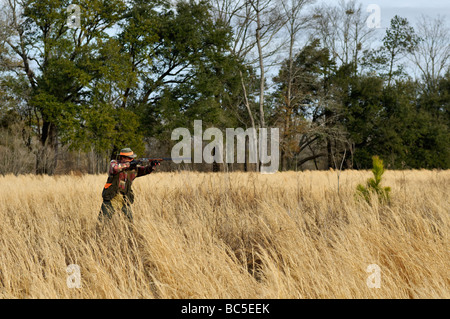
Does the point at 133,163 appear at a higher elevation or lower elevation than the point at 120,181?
higher

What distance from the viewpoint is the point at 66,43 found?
1802cm

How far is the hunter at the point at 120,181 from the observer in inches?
204

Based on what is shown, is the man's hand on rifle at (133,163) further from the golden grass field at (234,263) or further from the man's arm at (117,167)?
the golden grass field at (234,263)

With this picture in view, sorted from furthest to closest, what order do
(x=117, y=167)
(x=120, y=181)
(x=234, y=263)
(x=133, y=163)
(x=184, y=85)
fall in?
(x=184, y=85) → (x=120, y=181) → (x=133, y=163) → (x=117, y=167) → (x=234, y=263)

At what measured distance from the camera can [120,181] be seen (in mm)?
5340

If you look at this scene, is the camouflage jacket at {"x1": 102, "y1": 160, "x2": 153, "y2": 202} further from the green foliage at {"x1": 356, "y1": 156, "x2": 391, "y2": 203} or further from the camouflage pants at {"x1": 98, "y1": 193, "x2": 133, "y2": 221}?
the green foliage at {"x1": 356, "y1": 156, "x2": 391, "y2": 203}

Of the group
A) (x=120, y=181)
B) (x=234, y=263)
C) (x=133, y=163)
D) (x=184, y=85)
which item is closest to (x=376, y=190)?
(x=234, y=263)

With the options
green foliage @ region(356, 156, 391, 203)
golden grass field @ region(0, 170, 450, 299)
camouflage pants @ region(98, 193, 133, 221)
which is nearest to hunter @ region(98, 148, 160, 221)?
camouflage pants @ region(98, 193, 133, 221)

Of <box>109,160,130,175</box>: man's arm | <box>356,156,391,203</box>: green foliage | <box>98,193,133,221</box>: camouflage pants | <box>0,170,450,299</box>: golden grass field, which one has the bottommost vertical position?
<box>0,170,450,299</box>: golden grass field

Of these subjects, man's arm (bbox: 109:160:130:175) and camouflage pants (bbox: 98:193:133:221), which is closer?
A: man's arm (bbox: 109:160:130:175)

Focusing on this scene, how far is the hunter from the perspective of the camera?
517 cm

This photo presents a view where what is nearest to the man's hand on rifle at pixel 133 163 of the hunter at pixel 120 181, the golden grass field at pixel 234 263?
the hunter at pixel 120 181

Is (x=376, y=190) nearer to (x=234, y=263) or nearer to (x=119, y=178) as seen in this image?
(x=234, y=263)
